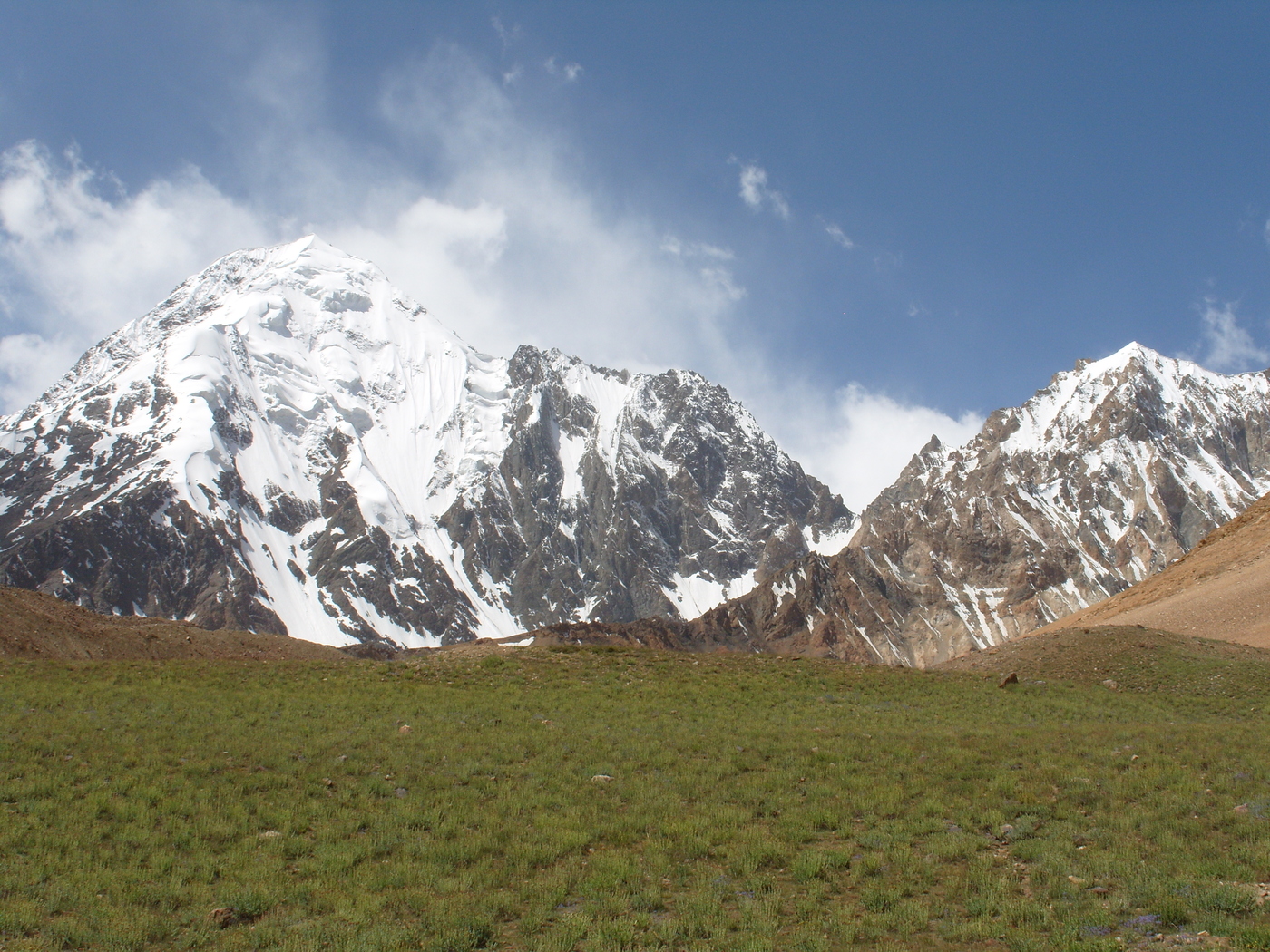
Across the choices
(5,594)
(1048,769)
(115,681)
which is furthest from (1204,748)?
(5,594)

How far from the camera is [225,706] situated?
82.0 feet

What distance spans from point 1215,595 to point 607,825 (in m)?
64.5

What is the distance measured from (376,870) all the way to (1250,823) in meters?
13.8

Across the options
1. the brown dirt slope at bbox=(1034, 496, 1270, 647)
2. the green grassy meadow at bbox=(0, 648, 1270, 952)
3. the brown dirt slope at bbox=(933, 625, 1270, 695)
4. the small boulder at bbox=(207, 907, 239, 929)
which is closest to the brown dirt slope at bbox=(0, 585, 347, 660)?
the green grassy meadow at bbox=(0, 648, 1270, 952)

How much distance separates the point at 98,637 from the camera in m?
44.3

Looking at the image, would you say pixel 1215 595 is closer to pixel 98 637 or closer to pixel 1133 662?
pixel 1133 662

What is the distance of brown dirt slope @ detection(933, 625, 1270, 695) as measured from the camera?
110ft

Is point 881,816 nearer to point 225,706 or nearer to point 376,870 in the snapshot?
point 376,870

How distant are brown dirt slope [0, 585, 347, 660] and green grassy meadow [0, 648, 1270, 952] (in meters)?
13.7

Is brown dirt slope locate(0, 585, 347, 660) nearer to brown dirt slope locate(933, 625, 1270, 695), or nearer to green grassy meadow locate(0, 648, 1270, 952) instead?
green grassy meadow locate(0, 648, 1270, 952)

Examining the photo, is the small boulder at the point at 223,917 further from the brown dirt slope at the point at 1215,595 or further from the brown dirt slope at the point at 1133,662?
the brown dirt slope at the point at 1215,595

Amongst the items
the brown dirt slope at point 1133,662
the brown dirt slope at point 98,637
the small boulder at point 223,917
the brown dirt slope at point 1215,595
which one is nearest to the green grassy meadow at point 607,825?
the small boulder at point 223,917

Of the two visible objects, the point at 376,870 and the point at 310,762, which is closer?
the point at 376,870

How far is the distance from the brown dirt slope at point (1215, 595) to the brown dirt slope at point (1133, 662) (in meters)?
10.6
